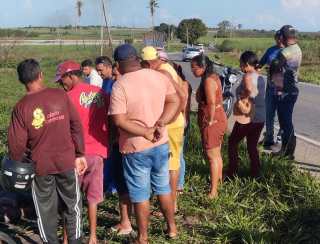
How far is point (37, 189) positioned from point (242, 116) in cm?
286

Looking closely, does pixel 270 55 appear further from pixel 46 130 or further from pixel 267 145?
pixel 46 130

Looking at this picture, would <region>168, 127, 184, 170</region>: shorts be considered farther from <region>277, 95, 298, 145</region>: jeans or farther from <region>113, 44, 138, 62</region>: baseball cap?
<region>277, 95, 298, 145</region>: jeans

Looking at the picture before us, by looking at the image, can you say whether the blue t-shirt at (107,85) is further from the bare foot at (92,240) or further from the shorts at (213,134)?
the bare foot at (92,240)

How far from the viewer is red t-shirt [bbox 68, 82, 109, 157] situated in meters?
4.42

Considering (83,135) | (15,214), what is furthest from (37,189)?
(15,214)

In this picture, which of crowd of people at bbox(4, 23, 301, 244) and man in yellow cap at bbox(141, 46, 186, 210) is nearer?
crowd of people at bbox(4, 23, 301, 244)

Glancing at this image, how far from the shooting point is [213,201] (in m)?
5.61

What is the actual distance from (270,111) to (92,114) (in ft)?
Answer: 13.7

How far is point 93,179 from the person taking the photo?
460 cm

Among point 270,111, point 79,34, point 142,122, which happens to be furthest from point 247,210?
point 79,34

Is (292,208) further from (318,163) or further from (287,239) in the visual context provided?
(318,163)

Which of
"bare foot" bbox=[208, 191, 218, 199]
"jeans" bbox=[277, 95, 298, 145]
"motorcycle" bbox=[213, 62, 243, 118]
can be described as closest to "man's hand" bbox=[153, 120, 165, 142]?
"bare foot" bbox=[208, 191, 218, 199]

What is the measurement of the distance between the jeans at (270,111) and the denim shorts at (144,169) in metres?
3.56

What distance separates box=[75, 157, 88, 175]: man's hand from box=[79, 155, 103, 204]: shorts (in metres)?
0.14
